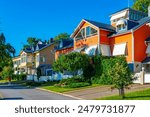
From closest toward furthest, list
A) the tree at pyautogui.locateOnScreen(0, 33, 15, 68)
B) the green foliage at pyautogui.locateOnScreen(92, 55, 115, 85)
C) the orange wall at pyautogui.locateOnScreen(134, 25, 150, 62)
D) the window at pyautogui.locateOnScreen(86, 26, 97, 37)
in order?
the green foliage at pyautogui.locateOnScreen(92, 55, 115, 85) < the orange wall at pyautogui.locateOnScreen(134, 25, 150, 62) < the window at pyautogui.locateOnScreen(86, 26, 97, 37) < the tree at pyautogui.locateOnScreen(0, 33, 15, 68)

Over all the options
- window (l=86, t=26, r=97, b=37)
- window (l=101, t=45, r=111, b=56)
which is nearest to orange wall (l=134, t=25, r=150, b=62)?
window (l=101, t=45, r=111, b=56)

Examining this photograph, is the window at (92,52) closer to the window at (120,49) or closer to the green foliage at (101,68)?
the window at (120,49)

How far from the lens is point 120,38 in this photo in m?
43.1

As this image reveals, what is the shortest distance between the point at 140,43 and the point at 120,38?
10.1ft

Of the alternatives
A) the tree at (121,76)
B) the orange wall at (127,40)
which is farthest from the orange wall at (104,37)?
the tree at (121,76)

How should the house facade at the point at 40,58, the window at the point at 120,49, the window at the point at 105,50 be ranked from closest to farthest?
the window at the point at 120,49 → the window at the point at 105,50 → the house facade at the point at 40,58

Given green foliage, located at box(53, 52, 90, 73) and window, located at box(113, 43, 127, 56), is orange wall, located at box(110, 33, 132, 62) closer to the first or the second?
window, located at box(113, 43, 127, 56)

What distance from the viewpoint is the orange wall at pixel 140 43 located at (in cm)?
4106

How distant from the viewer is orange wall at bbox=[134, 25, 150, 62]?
4106cm

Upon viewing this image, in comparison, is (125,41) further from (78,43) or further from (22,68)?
(22,68)

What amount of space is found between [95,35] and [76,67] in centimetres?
729

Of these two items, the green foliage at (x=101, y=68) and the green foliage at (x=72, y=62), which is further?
the green foliage at (x=72, y=62)

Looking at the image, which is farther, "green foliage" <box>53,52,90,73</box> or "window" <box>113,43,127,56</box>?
"window" <box>113,43,127,56</box>

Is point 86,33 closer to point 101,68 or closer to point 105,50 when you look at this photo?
point 105,50
